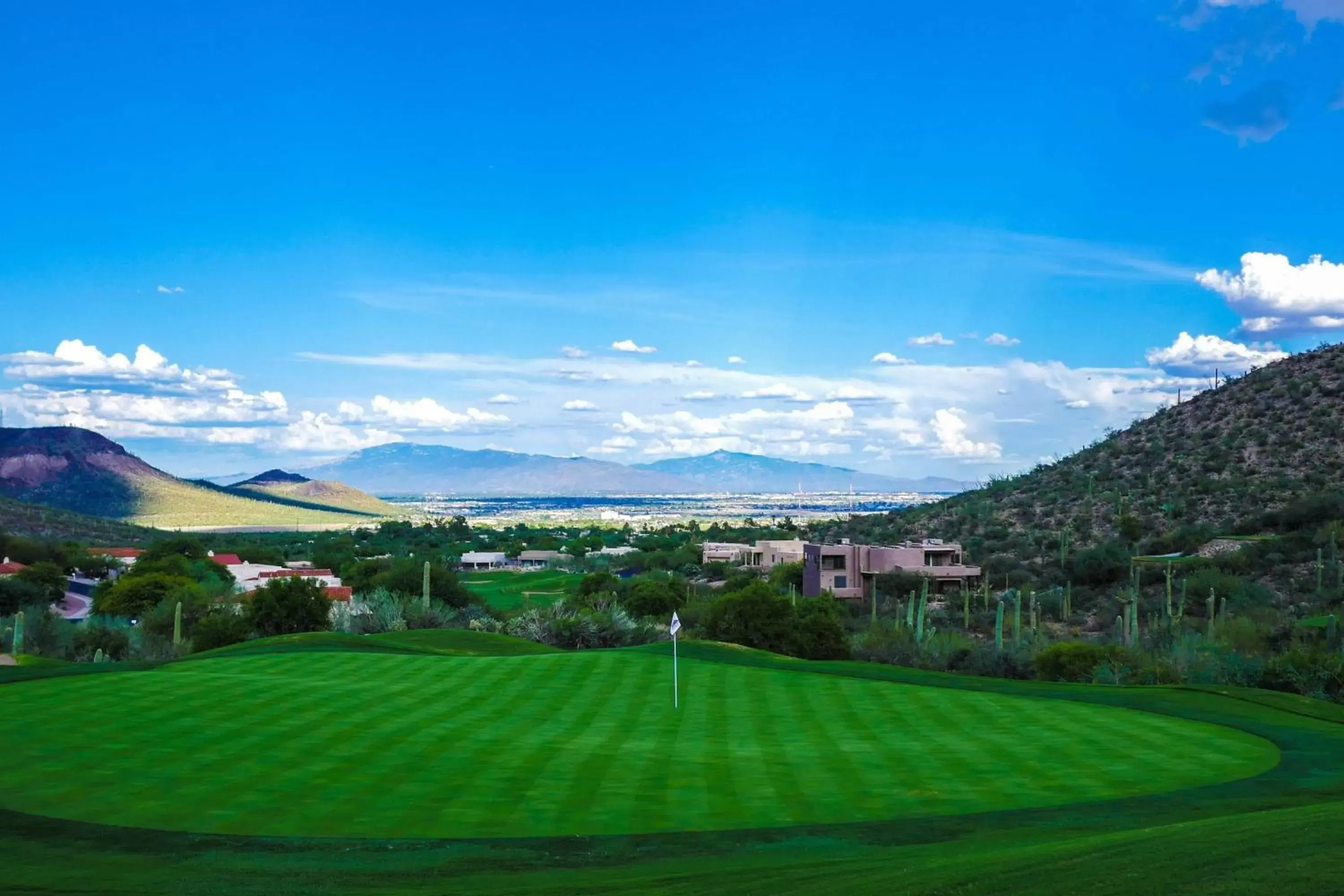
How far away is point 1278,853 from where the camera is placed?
798 cm

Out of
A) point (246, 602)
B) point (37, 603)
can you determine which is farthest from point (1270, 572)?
point (37, 603)

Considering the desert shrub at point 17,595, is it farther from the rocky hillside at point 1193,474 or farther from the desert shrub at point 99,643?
the rocky hillside at point 1193,474

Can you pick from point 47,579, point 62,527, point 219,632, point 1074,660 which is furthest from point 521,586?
point 62,527

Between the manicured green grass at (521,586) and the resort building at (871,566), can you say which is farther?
the manicured green grass at (521,586)

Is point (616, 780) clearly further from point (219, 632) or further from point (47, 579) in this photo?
point (47, 579)

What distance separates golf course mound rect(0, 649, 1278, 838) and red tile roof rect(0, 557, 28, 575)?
53439 mm

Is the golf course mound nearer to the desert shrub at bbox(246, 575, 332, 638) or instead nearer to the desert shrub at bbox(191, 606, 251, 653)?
the desert shrub at bbox(191, 606, 251, 653)

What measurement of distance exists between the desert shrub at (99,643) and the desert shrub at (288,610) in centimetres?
392

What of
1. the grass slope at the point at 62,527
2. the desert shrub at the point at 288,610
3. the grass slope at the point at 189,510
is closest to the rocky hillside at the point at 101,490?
the grass slope at the point at 189,510

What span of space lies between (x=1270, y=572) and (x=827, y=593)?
20.8 metres

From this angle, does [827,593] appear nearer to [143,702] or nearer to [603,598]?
[603,598]

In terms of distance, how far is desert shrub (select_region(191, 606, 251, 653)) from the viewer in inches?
1422

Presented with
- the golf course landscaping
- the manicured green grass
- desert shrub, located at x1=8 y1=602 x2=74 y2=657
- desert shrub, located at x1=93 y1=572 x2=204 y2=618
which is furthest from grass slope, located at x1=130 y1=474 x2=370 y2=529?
the golf course landscaping

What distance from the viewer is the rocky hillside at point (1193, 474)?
187ft
